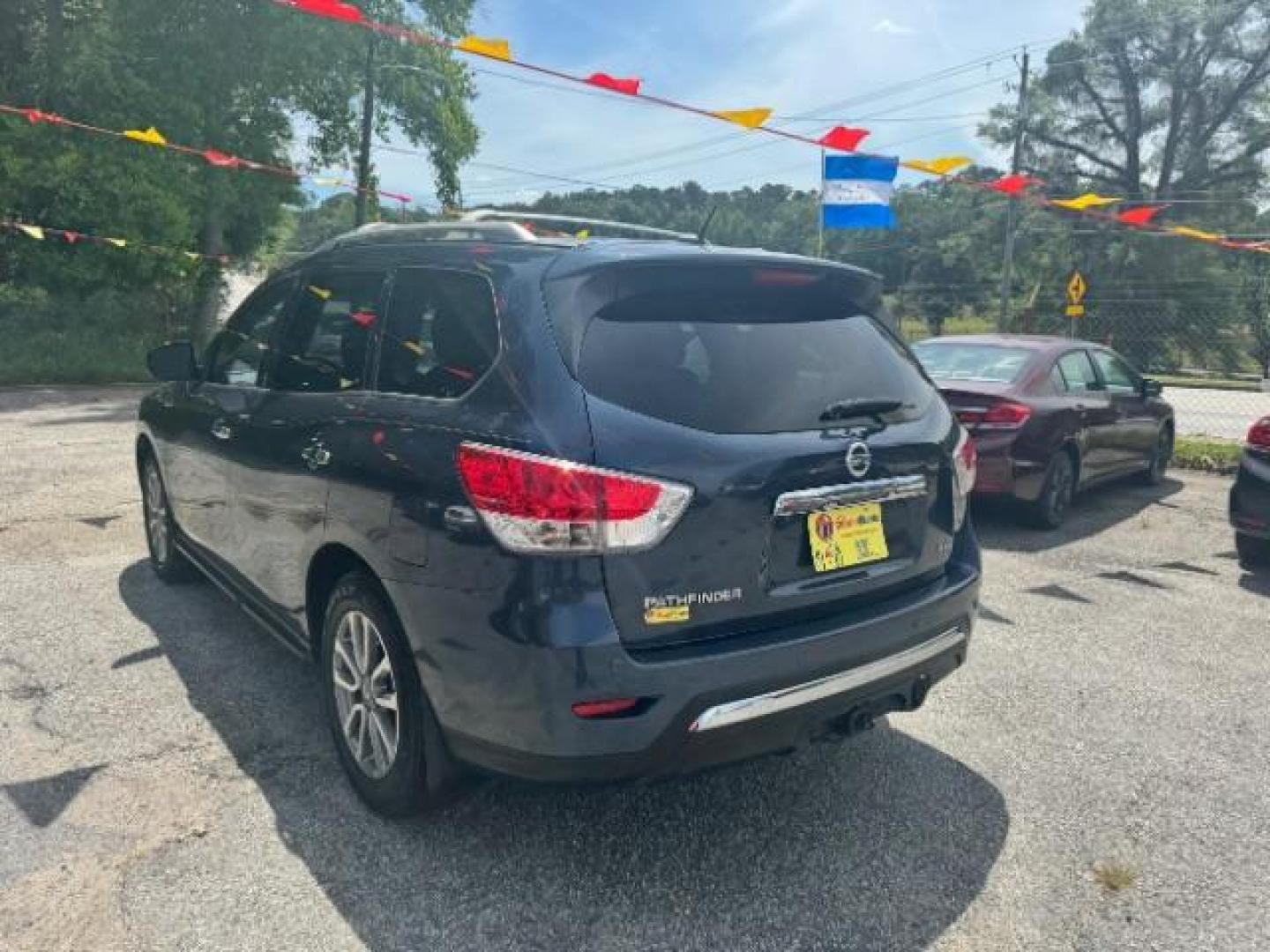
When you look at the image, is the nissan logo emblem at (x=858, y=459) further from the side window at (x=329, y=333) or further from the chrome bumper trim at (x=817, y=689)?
the side window at (x=329, y=333)

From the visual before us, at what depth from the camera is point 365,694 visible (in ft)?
9.74

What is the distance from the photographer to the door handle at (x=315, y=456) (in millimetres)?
3098

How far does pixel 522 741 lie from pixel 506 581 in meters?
0.41

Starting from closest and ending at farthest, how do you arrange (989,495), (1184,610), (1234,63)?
1. (1184,610)
2. (989,495)
3. (1234,63)

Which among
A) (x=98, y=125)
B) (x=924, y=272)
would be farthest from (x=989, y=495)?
(x=924, y=272)

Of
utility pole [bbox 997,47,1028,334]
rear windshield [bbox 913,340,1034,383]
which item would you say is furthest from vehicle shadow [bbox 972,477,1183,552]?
utility pole [bbox 997,47,1028,334]

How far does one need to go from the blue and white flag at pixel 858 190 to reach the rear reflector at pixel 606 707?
11.3 m

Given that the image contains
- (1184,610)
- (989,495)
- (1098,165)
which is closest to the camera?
(1184,610)

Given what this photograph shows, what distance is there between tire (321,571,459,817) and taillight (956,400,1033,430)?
535 centimetres

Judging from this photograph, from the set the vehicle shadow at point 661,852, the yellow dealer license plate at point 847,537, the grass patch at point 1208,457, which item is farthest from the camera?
the grass patch at point 1208,457

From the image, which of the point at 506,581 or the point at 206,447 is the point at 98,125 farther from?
the point at 506,581

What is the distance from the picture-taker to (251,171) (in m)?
20.9

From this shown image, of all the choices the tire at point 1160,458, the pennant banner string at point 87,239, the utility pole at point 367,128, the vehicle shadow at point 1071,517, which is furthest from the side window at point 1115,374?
the utility pole at point 367,128

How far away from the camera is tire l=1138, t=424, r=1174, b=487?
9414 mm
